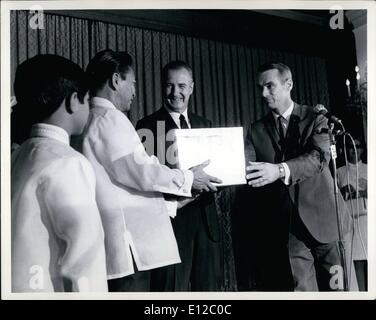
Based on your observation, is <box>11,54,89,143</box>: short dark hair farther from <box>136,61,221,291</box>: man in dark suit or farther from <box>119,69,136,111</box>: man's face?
<box>136,61,221,291</box>: man in dark suit

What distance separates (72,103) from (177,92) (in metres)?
0.46

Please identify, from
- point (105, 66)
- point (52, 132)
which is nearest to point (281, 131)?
point (105, 66)

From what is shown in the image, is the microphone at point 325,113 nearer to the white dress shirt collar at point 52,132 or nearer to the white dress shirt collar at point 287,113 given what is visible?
the white dress shirt collar at point 287,113

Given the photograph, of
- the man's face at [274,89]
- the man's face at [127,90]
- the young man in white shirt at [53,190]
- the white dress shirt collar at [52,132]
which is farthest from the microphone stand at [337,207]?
the white dress shirt collar at [52,132]

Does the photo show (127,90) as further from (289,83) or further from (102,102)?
(289,83)

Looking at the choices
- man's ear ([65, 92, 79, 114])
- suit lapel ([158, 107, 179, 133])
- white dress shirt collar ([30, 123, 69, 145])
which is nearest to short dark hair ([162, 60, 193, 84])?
suit lapel ([158, 107, 179, 133])

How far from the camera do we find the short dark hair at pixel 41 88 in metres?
2.36

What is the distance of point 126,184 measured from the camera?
7.79 feet

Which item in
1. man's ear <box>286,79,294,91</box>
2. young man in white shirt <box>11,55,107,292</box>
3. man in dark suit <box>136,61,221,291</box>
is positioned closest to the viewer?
young man in white shirt <box>11,55,107,292</box>

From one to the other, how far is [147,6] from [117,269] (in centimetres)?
116

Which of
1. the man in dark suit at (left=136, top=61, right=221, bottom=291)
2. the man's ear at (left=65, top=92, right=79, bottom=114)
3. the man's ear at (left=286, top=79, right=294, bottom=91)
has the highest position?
the man's ear at (left=286, top=79, right=294, bottom=91)

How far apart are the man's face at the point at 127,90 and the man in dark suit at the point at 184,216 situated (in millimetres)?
95

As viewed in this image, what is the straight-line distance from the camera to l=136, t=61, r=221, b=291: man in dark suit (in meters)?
2.40
